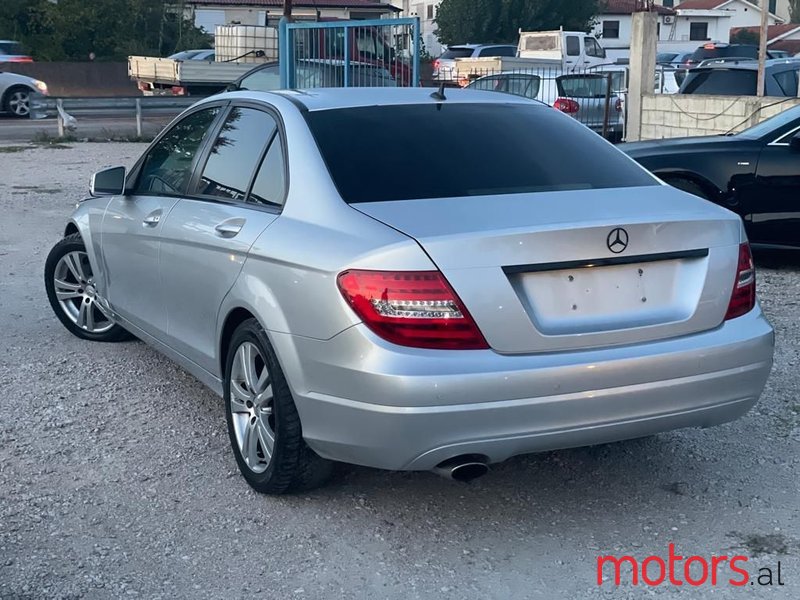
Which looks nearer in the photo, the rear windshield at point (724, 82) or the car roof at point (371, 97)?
the car roof at point (371, 97)

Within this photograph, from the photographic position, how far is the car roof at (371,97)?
4.88 meters

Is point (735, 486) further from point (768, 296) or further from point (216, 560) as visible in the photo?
point (768, 296)

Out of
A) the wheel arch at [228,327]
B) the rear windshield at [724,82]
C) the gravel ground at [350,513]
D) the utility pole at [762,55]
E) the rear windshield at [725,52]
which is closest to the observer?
the gravel ground at [350,513]

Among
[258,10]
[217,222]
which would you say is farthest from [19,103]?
[258,10]

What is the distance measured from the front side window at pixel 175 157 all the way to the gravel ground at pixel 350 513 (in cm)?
110

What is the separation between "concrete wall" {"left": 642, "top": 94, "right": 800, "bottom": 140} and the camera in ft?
45.9

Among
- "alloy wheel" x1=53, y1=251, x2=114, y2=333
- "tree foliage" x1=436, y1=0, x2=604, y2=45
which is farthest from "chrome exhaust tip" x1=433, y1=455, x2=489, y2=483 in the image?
"tree foliage" x1=436, y1=0, x2=604, y2=45

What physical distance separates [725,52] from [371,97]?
3526cm

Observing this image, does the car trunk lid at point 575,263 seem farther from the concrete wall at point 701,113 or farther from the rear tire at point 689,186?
the concrete wall at point 701,113

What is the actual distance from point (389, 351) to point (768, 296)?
507cm

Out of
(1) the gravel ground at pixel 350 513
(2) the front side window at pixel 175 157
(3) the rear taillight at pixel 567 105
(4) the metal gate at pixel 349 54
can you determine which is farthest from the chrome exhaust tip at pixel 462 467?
(3) the rear taillight at pixel 567 105

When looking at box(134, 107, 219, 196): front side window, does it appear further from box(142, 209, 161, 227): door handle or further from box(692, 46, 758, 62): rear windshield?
box(692, 46, 758, 62): rear windshield

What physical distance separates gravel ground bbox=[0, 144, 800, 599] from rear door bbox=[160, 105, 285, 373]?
562 millimetres

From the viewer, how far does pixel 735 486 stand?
15.0 feet
